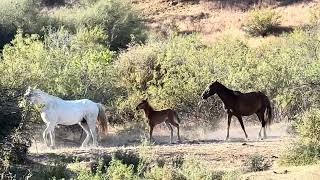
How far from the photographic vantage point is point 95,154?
16750 millimetres

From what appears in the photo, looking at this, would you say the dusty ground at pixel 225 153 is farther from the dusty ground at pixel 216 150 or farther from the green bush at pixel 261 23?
the green bush at pixel 261 23

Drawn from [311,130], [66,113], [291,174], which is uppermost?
[66,113]

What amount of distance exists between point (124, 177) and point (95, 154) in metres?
4.71

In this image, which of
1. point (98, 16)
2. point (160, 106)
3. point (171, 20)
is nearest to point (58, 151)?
point (160, 106)

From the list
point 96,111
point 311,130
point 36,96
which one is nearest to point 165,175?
point 311,130

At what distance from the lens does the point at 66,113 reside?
1962 cm

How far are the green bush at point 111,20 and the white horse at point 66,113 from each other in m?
24.0

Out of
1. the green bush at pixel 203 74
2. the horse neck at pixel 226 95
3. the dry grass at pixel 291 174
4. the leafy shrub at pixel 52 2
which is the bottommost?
the dry grass at pixel 291 174

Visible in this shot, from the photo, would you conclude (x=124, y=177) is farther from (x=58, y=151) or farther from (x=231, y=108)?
(x=231, y=108)

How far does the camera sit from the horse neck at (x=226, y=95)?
21.1 metres

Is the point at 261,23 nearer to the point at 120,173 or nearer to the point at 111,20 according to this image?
the point at 111,20

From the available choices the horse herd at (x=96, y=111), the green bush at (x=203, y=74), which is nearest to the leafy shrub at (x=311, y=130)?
the horse herd at (x=96, y=111)

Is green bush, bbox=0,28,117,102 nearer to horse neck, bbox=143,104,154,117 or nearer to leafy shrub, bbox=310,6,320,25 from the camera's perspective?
horse neck, bbox=143,104,154,117

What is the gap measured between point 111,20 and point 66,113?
28.5 metres
